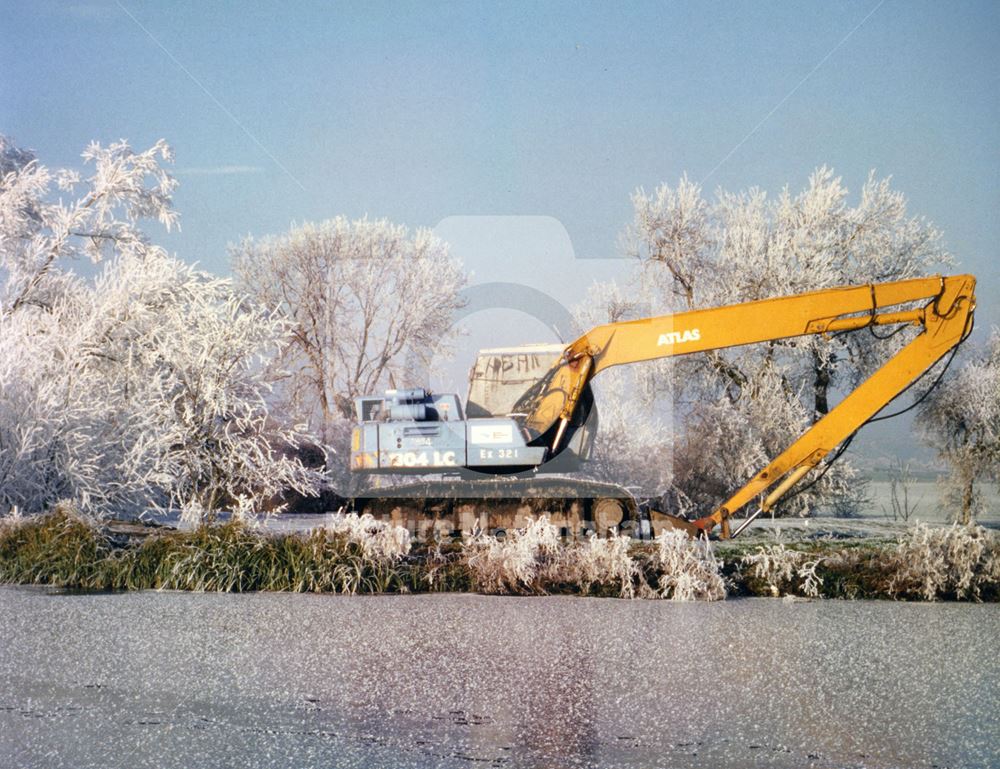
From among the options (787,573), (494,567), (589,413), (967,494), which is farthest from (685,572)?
(967,494)

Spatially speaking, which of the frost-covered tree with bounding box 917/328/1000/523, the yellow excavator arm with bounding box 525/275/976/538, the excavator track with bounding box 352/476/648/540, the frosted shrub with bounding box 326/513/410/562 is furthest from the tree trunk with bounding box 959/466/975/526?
the frosted shrub with bounding box 326/513/410/562

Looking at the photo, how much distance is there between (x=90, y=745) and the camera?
288 centimetres

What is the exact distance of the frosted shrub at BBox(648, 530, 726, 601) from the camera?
222 inches

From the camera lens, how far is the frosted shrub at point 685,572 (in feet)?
18.5

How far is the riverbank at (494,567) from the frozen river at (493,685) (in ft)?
1.49

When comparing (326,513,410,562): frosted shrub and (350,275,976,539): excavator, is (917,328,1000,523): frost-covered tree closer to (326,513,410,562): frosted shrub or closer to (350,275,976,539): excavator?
(350,275,976,539): excavator

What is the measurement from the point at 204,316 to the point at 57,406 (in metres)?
1.50

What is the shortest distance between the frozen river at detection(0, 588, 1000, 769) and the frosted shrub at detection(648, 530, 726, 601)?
30 centimetres

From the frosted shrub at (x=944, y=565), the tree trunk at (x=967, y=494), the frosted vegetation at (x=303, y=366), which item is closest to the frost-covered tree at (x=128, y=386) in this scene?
the frosted vegetation at (x=303, y=366)

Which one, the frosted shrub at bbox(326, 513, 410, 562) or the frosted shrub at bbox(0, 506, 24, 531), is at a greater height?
the frosted shrub at bbox(0, 506, 24, 531)

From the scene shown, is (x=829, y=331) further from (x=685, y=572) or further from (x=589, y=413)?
(x=685, y=572)

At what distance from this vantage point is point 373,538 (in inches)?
241

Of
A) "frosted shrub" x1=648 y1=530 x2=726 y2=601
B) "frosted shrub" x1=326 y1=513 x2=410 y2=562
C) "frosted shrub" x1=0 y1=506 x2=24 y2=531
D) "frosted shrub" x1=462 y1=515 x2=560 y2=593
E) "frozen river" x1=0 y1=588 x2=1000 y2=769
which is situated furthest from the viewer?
"frosted shrub" x1=0 y1=506 x2=24 y2=531

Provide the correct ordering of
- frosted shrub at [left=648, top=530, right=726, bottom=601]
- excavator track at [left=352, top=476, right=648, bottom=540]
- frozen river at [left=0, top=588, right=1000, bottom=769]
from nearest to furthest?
frozen river at [left=0, top=588, right=1000, bottom=769], frosted shrub at [left=648, top=530, right=726, bottom=601], excavator track at [left=352, top=476, right=648, bottom=540]
